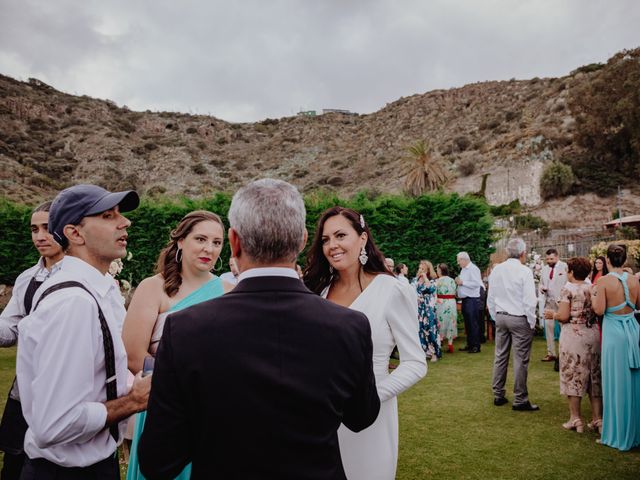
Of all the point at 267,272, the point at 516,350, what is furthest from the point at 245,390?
the point at 516,350

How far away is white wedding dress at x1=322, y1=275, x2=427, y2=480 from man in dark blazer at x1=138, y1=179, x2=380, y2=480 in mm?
1185

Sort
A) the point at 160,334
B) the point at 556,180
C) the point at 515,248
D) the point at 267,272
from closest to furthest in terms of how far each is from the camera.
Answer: the point at 267,272
the point at 160,334
the point at 515,248
the point at 556,180

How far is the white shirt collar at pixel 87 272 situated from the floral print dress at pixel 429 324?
9.04 metres

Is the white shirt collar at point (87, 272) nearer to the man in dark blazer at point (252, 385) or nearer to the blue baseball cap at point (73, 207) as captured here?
the blue baseball cap at point (73, 207)

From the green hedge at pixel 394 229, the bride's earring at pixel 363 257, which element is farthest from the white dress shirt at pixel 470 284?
the bride's earring at pixel 363 257

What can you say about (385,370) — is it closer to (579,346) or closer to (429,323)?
(579,346)

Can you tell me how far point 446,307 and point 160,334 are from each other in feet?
30.6

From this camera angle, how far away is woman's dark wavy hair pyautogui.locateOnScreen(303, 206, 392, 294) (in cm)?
315

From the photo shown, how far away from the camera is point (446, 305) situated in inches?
438

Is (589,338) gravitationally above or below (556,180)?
below

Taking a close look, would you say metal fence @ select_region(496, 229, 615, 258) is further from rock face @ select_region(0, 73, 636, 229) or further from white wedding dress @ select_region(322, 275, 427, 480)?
white wedding dress @ select_region(322, 275, 427, 480)

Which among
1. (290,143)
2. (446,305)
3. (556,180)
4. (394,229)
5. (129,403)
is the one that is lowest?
(446,305)

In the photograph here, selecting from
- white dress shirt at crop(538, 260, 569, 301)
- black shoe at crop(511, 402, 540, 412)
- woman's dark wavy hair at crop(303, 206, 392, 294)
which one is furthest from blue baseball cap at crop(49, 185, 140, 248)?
white dress shirt at crop(538, 260, 569, 301)

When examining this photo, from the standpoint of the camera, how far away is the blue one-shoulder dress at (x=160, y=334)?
2.60m
